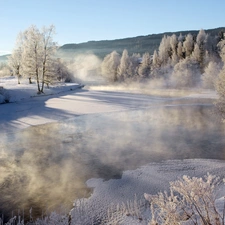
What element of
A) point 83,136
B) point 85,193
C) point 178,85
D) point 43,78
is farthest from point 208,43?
point 85,193

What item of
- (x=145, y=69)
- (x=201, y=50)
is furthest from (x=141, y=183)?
(x=201, y=50)

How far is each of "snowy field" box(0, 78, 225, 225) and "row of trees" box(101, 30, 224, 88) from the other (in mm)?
42278

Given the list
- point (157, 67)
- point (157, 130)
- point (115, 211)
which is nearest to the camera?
point (115, 211)

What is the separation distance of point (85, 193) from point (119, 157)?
3.37 m

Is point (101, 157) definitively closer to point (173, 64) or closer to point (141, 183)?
point (141, 183)

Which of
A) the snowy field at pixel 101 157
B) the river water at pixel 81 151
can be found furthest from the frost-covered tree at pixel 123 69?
the river water at pixel 81 151

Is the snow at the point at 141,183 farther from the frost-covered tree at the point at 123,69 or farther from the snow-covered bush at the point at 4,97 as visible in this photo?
the frost-covered tree at the point at 123,69

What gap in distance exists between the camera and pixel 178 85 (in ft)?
194

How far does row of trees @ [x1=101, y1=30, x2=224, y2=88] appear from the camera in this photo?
197ft

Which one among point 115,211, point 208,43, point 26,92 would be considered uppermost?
point 208,43

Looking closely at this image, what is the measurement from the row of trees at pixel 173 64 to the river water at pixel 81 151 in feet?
140

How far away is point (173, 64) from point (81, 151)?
209 ft

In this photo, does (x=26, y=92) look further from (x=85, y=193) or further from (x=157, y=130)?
(x=85, y=193)

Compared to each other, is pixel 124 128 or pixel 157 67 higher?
pixel 157 67
